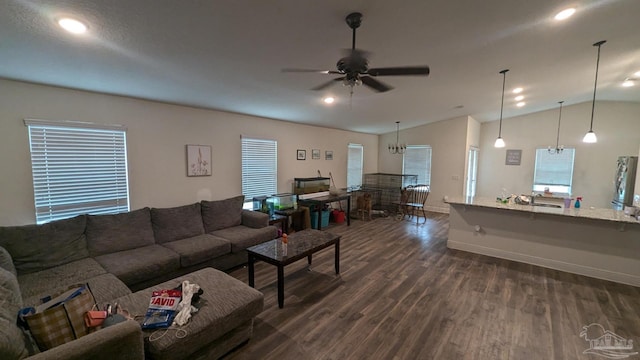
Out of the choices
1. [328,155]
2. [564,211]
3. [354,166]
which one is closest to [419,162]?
[354,166]

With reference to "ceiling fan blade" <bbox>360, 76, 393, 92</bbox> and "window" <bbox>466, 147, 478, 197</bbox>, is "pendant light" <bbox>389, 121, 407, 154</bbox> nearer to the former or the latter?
"window" <bbox>466, 147, 478, 197</bbox>

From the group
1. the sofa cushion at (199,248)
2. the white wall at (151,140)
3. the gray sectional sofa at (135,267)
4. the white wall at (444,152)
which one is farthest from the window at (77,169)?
the white wall at (444,152)

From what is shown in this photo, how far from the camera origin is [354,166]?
7730 millimetres

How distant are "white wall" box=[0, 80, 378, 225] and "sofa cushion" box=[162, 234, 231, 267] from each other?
811mm

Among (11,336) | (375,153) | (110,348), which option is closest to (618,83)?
(375,153)

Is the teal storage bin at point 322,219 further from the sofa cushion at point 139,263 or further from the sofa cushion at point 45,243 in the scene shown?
the sofa cushion at point 45,243

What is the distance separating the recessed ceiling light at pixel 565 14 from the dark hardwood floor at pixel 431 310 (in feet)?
9.17

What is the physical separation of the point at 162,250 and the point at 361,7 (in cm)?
323

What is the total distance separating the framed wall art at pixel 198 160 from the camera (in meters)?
3.93

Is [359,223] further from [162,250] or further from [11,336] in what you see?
[11,336]

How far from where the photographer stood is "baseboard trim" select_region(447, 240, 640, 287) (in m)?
3.30

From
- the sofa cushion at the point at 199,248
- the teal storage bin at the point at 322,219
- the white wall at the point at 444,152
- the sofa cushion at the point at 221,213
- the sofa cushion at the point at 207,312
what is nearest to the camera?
the sofa cushion at the point at 207,312

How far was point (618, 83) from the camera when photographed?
4.59m

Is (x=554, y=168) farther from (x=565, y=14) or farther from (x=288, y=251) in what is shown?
(x=288, y=251)
